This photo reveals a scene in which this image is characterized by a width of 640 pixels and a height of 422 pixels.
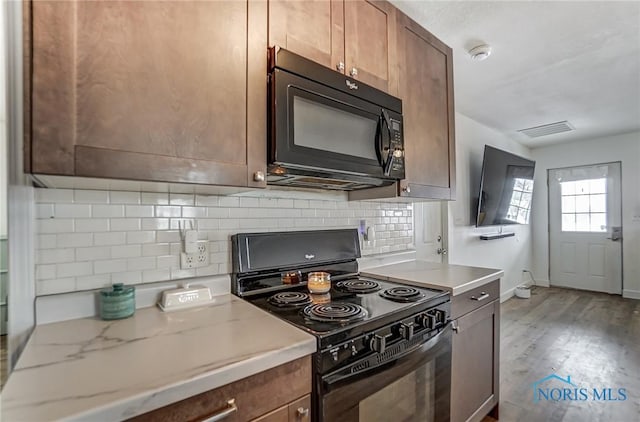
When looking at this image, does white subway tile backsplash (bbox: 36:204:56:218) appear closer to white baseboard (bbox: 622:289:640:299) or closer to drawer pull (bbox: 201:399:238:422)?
drawer pull (bbox: 201:399:238:422)

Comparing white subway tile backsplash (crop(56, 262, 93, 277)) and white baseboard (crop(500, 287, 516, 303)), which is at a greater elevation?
white subway tile backsplash (crop(56, 262, 93, 277))

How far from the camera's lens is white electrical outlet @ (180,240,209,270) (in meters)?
1.29

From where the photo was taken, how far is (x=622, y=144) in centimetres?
447

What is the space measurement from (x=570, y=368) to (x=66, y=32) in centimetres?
362

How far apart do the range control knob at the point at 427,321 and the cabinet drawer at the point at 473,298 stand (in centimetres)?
23

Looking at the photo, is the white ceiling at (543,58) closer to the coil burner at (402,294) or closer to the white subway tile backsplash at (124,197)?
the coil burner at (402,294)

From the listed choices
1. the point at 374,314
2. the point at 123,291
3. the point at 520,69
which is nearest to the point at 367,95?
the point at 374,314

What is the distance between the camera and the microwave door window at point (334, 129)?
121 centimetres

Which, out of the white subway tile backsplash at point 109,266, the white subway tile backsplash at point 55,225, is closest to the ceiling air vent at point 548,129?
the white subway tile backsplash at point 109,266

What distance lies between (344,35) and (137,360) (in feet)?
4.87

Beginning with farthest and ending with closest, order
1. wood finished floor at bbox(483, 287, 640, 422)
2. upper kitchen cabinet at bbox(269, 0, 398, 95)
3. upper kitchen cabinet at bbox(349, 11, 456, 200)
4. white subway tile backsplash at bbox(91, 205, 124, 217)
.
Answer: wood finished floor at bbox(483, 287, 640, 422) → upper kitchen cabinet at bbox(349, 11, 456, 200) → upper kitchen cabinet at bbox(269, 0, 398, 95) → white subway tile backsplash at bbox(91, 205, 124, 217)

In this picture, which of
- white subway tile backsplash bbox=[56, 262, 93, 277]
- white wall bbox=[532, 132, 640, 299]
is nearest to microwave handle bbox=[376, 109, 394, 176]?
white subway tile backsplash bbox=[56, 262, 93, 277]

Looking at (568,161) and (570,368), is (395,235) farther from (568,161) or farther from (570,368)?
(568,161)

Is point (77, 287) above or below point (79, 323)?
above
